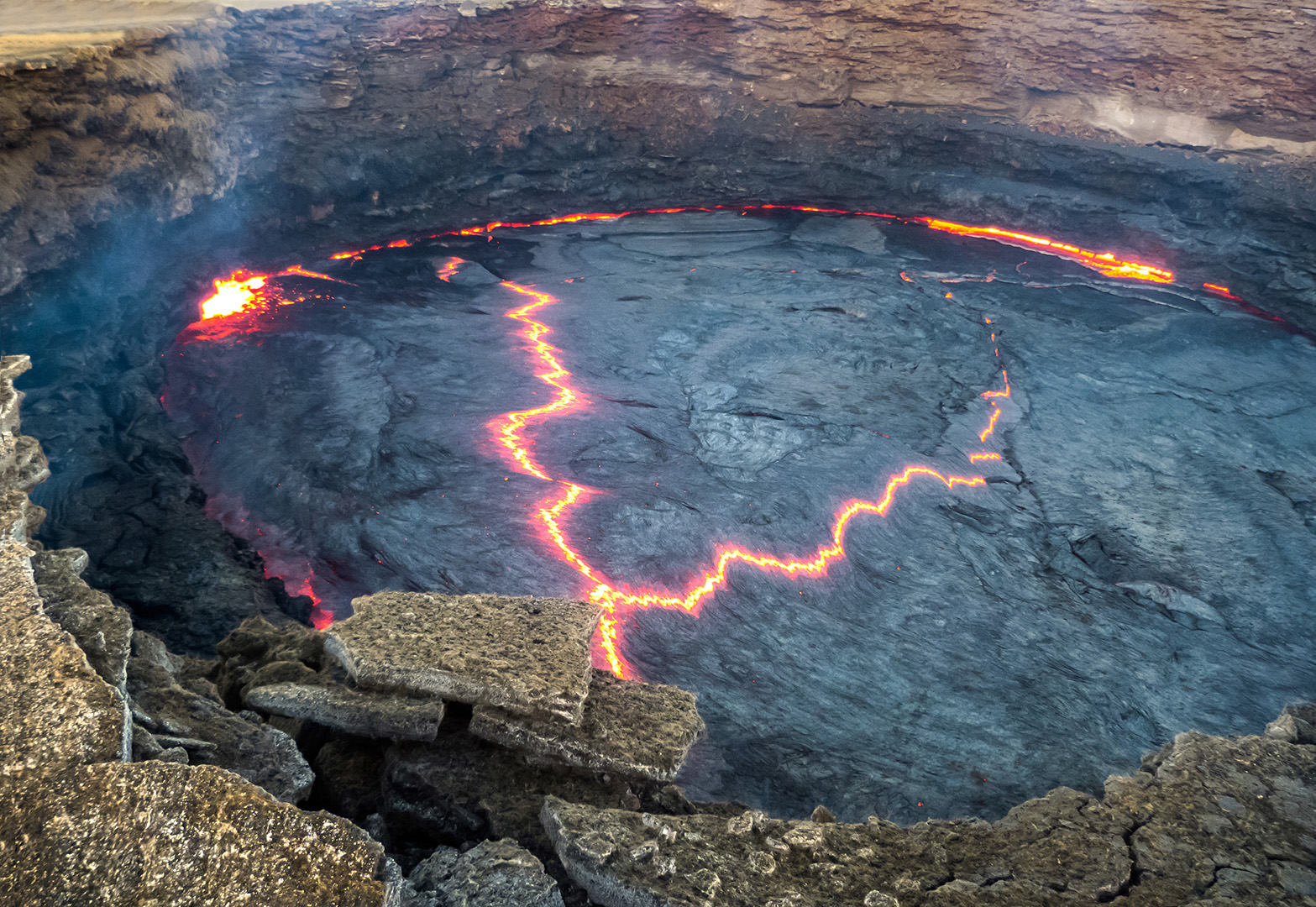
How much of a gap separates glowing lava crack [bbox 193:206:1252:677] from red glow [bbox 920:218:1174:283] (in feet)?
0.07

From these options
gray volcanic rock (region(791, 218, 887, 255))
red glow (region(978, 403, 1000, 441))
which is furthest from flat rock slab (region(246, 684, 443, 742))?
gray volcanic rock (region(791, 218, 887, 255))

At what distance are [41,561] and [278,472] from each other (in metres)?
3.51

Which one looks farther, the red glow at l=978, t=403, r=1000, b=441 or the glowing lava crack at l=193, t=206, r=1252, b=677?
the red glow at l=978, t=403, r=1000, b=441

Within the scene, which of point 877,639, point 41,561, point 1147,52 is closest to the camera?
point 41,561

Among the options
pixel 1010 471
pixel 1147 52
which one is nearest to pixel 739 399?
pixel 1010 471

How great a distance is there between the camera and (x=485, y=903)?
2211 millimetres

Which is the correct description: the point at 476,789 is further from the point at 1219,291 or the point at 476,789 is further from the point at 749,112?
the point at 749,112

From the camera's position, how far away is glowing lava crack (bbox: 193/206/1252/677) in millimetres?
5262

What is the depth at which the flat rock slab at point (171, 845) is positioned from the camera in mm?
1745

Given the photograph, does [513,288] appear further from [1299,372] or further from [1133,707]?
[1299,372]

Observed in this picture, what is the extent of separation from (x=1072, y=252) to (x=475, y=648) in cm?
1066

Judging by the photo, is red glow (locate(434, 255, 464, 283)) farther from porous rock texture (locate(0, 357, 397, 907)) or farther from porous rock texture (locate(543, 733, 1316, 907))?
porous rock texture (locate(543, 733, 1316, 907))

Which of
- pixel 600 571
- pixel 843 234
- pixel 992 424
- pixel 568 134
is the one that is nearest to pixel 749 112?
pixel 843 234

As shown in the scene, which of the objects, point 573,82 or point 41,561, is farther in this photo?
point 573,82
